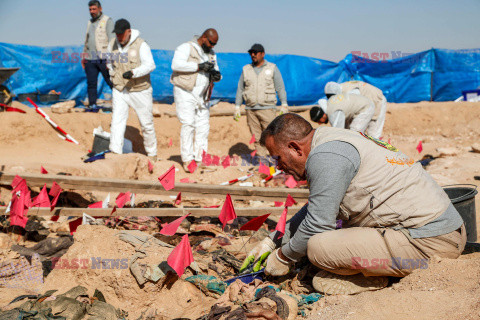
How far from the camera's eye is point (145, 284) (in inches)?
128

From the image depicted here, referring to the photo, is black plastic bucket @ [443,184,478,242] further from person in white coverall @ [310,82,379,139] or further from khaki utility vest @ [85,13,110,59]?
khaki utility vest @ [85,13,110,59]

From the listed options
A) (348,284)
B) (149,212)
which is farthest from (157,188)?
(348,284)

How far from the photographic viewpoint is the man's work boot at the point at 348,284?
120 inches

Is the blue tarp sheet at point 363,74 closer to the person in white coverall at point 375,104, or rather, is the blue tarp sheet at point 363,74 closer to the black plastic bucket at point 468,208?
the person in white coverall at point 375,104

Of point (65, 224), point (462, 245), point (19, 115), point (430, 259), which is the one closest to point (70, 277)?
point (65, 224)

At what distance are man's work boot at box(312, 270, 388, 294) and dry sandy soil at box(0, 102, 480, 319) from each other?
7cm

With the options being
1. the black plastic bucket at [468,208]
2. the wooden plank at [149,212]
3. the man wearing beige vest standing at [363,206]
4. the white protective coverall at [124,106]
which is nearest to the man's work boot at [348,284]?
the man wearing beige vest standing at [363,206]

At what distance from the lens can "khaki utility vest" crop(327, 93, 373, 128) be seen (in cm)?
627

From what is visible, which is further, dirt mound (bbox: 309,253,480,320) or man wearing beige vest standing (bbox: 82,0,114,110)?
man wearing beige vest standing (bbox: 82,0,114,110)

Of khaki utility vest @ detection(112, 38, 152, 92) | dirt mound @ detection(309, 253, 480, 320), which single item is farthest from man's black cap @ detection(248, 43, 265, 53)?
dirt mound @ detection(309, 253, 480, 320)

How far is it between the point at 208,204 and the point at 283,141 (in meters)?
3.22

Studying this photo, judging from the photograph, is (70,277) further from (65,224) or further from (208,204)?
(208,204)

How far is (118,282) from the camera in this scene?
130 inches

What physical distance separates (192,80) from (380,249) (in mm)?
5400
